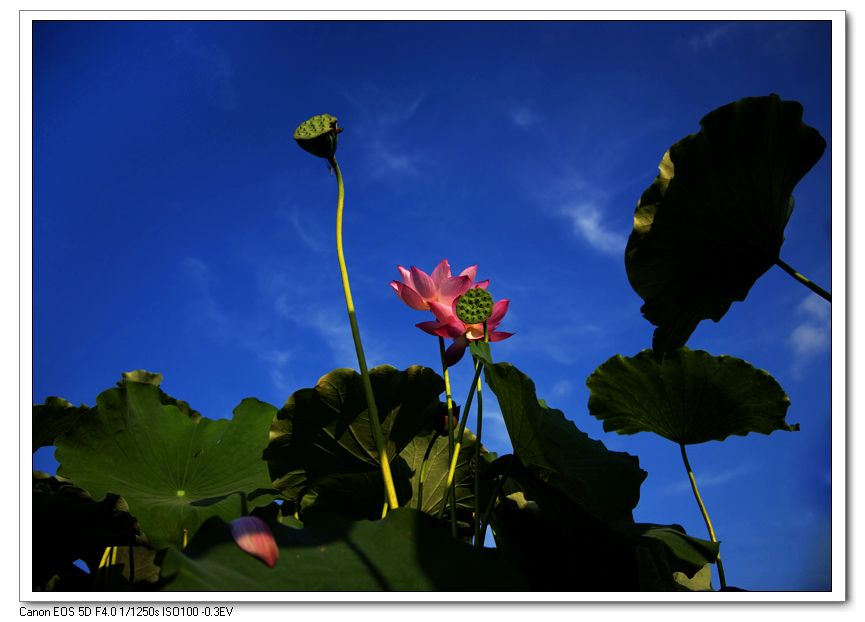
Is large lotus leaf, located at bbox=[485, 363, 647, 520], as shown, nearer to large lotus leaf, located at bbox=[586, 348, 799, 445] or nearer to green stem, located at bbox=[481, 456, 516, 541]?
green stem, located at bbox=[481, 456, 516, 541]

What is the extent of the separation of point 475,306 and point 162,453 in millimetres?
798

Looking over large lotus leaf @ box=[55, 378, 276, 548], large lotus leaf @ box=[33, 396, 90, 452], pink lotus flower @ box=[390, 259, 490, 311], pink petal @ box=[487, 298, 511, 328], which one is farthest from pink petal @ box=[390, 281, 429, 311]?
large lotus leaf @ box=[33, 396, 90, 452]

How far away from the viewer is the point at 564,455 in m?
1.17

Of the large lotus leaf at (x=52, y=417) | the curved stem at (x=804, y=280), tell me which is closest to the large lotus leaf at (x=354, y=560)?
the curved stem at (x=804, y=280)

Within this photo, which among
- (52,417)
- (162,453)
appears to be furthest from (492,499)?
(52,417)

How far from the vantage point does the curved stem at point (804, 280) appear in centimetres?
110

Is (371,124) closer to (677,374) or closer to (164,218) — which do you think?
(164,218)

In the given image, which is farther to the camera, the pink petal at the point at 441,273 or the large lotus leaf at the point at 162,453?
Result: the large lotus leaf at the point at 162,453

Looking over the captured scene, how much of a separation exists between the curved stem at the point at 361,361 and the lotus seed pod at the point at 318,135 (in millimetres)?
25

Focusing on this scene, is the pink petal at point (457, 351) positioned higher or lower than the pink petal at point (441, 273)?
lower

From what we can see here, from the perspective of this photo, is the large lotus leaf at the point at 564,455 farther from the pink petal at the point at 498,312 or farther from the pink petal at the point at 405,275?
the pink petal at the point at 405,275

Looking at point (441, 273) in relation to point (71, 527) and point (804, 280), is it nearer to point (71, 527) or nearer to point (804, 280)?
point (804, 280)
